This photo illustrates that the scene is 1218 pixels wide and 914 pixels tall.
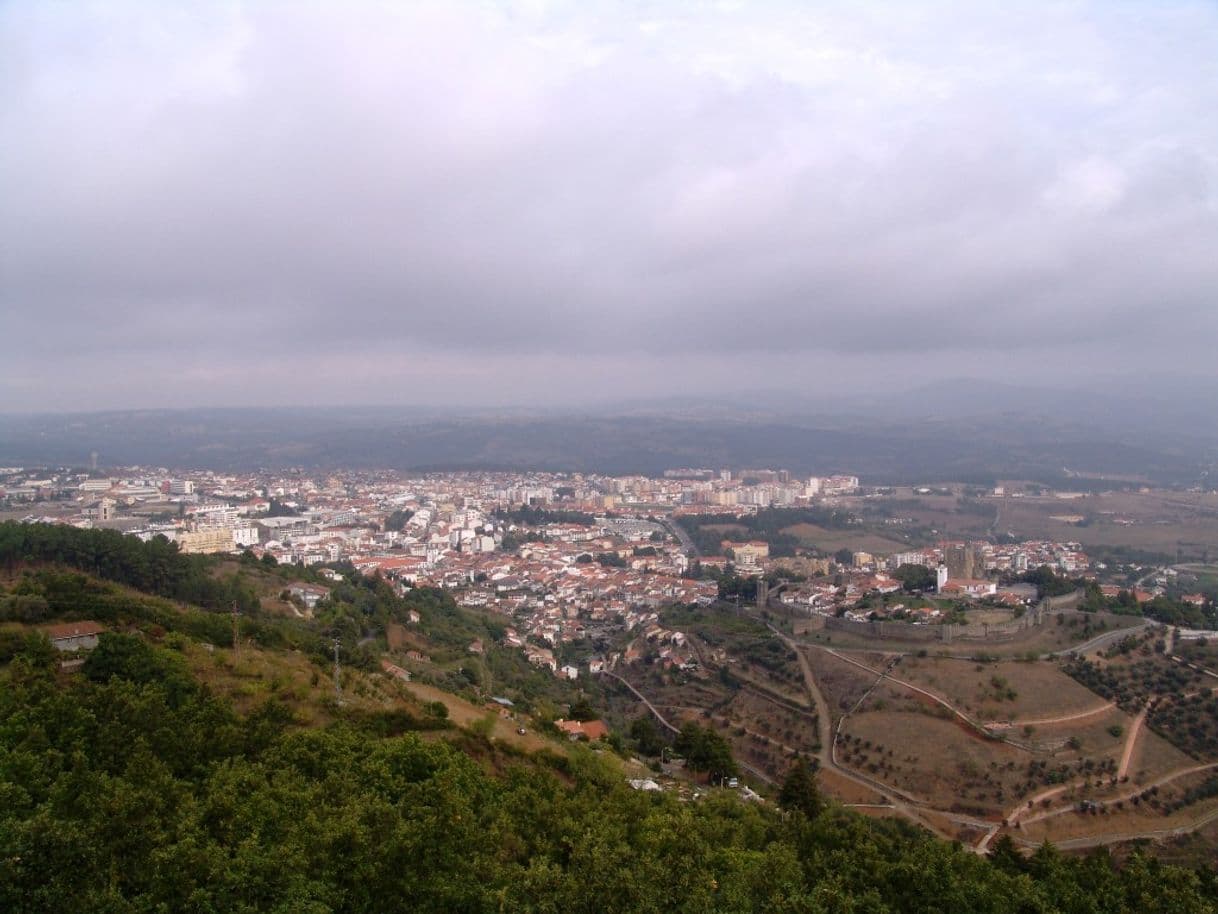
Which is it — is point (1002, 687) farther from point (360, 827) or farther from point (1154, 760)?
point (360, 827)

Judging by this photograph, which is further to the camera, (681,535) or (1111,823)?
(681,535)

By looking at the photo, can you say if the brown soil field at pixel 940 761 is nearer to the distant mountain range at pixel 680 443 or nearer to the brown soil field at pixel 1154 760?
the brown soil field at pixel 1154 760

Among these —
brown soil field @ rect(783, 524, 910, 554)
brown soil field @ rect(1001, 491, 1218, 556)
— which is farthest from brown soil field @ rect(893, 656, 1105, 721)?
brown soil field @ rect(1001, 491, 1218, 556)

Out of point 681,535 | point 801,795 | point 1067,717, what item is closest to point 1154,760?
point 1067,717

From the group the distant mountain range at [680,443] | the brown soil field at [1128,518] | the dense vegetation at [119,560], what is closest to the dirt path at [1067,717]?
the dense vegetation at [119,560]

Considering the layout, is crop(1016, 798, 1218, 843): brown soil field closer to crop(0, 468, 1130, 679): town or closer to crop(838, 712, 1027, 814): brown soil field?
crop(838, 712, 1027, 814): brown soil field

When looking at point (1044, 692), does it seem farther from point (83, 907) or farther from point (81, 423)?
point (81, 423)
